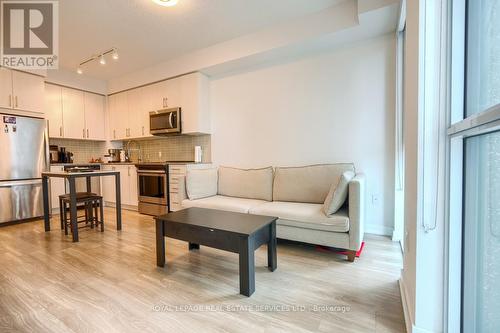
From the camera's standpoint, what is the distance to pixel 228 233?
176 centimetres

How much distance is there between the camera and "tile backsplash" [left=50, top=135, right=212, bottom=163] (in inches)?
170

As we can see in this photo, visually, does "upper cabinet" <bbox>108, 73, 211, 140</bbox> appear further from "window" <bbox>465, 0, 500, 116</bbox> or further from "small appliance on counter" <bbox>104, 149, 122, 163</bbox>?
"window" <bbox>465, 0, 500, 116</bbox>

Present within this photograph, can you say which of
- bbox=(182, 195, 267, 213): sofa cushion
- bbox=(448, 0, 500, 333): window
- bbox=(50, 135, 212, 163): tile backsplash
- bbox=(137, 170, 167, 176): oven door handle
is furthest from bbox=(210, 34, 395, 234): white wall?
bbox=(448, 0, 500, 333): window

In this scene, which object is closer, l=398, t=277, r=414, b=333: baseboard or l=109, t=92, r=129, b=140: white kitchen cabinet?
l=398, t=277, r=414, b=333: baseboard

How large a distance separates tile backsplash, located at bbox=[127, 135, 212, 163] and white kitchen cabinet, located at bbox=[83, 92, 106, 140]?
2.28 feet

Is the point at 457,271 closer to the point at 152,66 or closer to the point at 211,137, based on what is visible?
the point at 211,137

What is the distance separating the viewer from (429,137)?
1.19 m

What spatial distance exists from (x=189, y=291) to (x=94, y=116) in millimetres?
4693

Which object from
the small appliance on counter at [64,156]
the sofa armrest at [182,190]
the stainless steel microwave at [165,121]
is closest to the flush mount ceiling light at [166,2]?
the stainless steel microwave at [165,121]

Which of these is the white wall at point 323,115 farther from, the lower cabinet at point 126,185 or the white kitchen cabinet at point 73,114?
the white kitchen cabinet at point 73,114

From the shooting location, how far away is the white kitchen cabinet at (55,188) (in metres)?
4.12

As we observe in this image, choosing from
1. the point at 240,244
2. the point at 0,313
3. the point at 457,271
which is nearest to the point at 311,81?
the point at 240,244

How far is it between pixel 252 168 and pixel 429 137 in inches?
104

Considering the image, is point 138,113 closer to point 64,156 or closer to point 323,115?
point 64,156
